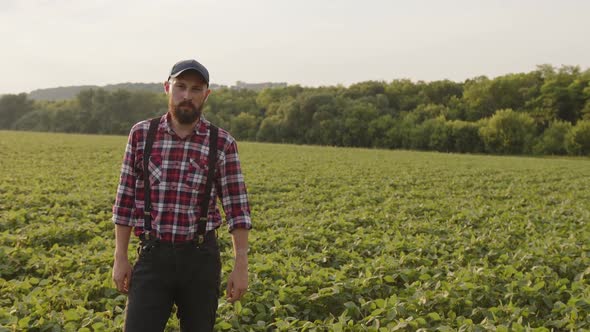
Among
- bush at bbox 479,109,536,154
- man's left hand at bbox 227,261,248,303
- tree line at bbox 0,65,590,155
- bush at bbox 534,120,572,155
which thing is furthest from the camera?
tree line at bbox 0,65,590,155

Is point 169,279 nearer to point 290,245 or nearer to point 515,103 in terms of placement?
point 290,245

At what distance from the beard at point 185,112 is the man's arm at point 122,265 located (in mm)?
875

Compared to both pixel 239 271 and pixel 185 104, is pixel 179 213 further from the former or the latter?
pixel 185 104

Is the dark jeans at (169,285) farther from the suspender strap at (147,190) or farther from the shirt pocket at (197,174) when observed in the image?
the shirt pocket at (197,174)

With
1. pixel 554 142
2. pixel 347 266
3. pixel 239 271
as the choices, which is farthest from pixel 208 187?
pixel 554 142

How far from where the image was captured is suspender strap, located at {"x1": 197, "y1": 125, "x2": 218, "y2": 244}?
317 centimetres

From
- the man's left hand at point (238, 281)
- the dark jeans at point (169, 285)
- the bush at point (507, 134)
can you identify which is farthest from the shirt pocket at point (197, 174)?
the bush at point (507, 134)

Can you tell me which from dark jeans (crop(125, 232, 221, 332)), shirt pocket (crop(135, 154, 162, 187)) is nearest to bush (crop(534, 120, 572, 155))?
dark jeans (crop(125, 232, 221, 332))

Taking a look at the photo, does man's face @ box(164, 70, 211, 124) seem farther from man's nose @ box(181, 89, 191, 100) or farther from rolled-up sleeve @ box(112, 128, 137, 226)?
rolled-up sleeve @ box(112, 128, 137, 226)

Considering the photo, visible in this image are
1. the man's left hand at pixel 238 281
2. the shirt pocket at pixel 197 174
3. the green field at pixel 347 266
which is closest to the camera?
the shirt pocket at pixel 197 174

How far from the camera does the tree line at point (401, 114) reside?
243ft

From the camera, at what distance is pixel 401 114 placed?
9044cm

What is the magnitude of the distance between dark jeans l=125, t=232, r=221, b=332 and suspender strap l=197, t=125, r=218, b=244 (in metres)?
0.09

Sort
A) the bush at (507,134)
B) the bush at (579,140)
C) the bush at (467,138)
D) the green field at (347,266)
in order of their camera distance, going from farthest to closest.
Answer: the bush at (467,138) < the bush at (507,134) < the bush at (579,140) < the green field at (347,266)
